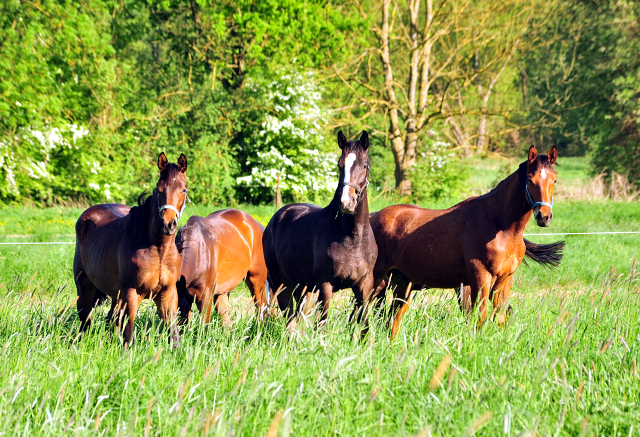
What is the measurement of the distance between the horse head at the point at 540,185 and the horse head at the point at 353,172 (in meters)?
1.57

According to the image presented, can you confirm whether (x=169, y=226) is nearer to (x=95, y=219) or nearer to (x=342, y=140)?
(x=342, y=140)

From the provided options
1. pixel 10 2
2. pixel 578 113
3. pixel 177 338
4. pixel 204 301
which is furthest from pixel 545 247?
pixel 578 113

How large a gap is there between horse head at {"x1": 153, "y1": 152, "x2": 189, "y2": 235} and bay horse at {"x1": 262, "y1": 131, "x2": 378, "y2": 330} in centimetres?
107

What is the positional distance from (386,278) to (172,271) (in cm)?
261

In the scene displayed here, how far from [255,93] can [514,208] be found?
58.7 feet

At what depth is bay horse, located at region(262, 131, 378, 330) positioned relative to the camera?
478 cm

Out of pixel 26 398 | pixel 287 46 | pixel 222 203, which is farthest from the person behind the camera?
pixel 287 46

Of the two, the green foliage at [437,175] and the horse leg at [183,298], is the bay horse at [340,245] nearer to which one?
the horse leg at [183,298]

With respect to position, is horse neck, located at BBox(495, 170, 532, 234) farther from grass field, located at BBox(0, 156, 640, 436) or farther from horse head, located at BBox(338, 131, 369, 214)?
horse head, located at BBox(338, 131, 369, 214)

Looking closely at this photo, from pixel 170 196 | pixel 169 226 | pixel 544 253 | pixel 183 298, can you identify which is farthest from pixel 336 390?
pixel 544 253

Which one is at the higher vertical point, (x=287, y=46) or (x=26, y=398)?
(x=287, y=46)

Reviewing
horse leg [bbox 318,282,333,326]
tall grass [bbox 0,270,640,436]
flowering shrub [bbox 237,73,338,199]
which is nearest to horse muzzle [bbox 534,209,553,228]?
tall grass [bbox 0,270,640,436]

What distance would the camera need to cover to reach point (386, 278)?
661cm

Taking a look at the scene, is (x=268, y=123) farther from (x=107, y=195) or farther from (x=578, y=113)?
(x=578, y=113)
